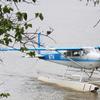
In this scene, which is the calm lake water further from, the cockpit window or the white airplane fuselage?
→ the cockpit window

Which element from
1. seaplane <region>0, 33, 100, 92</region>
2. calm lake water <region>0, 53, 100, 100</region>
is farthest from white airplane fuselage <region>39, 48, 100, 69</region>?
calm lake water <region>0, 53, 100, 100</region>

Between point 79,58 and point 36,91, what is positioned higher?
point 79,58

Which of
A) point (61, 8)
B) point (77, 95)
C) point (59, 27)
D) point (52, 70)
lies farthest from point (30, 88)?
point (61, 8)

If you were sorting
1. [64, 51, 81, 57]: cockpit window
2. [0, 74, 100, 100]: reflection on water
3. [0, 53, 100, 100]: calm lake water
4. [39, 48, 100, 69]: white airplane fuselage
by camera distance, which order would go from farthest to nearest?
1. [64, 51, 81, 57]: cockpit window
2. [39, 48, 100, 69]: white airplane fuselage
3. [0, 53, 100, 100]: calm lake water
4. [0, 74, 100, 100]: reflection on water

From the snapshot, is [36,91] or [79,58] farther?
[79,58]

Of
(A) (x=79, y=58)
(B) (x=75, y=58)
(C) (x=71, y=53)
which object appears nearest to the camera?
(A) (x=79, y=58)

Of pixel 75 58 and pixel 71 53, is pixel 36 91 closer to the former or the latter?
pixel 75 58

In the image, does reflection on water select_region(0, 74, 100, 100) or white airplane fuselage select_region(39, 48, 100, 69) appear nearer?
reflection on water select_region(0, 74, 100, 100)

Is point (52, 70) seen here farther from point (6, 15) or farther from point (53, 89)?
point (6, 15)

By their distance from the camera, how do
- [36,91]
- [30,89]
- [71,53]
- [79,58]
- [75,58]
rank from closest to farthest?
[36,91] < [30,89] < [79,58] < [75,58] < [71,53]

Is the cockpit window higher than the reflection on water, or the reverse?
the cockpit window

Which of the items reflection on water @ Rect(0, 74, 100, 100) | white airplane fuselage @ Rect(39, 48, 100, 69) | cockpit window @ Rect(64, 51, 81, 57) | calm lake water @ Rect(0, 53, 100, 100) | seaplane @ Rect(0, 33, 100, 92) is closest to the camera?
Result: reflection on water @ Rect(0, 74, 100, 100)

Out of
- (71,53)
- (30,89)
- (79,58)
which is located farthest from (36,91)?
(71,53)

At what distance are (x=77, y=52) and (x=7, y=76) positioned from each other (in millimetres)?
3604
